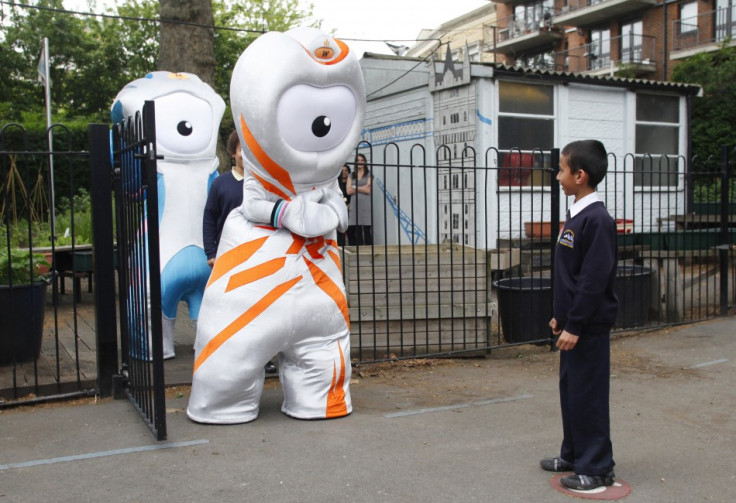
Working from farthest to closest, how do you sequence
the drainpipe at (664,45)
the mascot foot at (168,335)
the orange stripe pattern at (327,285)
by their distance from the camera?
the drainpipe at (664,45), the mascot foot at (168,335), the orange stripe pattern at (327,285)

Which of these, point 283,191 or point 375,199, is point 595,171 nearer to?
point 283,191

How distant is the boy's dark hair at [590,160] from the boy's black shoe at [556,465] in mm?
1418

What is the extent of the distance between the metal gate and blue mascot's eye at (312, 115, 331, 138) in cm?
95

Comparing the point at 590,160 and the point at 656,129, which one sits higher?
the point at 656,129

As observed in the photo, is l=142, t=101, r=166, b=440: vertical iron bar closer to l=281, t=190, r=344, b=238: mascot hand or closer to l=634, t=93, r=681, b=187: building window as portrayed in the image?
l=281, t=190, r=344, b=238: mascot hand

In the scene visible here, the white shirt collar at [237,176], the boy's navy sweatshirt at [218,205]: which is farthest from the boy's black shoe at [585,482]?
the white shirt collar at [237,176]

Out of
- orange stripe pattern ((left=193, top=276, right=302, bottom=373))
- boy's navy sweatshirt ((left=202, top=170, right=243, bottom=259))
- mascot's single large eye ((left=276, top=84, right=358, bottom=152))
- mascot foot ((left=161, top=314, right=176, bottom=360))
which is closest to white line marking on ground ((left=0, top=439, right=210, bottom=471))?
orange stripe pattern ((left=193, top=276, right=302, bottom=373))

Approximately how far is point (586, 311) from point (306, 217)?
5.88ft

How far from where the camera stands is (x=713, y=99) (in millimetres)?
20297

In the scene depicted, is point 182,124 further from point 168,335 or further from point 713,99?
point 713,99

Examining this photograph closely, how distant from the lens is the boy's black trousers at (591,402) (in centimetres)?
346

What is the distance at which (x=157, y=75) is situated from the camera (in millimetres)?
6074

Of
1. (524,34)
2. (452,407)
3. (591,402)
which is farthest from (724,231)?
(524,34)

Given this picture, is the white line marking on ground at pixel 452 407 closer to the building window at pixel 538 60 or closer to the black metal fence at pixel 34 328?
the black metal fence at pixel 34 328
